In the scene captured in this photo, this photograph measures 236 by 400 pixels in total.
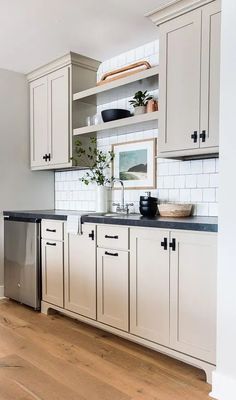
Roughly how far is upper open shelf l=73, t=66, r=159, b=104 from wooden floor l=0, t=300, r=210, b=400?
2160mm

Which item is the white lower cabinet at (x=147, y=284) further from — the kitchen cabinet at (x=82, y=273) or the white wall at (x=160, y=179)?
the white wall at (x=160, y=179)

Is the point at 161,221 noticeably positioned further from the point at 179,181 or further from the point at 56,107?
the point at 56,107

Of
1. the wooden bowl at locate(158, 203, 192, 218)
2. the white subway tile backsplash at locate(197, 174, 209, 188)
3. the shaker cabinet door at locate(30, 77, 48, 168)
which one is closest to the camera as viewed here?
the wooden bowl at locate(158, 203, 192, 218)

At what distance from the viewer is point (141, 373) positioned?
7.77ft

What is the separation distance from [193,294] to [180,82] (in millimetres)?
1541

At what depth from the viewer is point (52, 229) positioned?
3.51m

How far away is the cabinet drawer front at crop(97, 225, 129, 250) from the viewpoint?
2754mm

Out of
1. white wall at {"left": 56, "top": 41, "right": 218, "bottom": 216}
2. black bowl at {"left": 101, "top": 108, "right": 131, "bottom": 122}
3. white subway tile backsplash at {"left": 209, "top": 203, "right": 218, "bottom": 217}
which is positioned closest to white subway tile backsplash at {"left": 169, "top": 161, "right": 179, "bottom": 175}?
white wall at {"left": 56, "top": 41, "right": 218, "bottom": 216}

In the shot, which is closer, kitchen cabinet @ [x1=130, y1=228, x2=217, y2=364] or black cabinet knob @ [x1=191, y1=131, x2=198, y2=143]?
kitchen cabinet @ [x1=130, y1=228, x2=217, y2=364]

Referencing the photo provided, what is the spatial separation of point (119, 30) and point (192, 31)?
0.78 metres

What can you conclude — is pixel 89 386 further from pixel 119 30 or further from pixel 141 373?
pixel 119 30

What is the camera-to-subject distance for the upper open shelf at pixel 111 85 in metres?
3.02

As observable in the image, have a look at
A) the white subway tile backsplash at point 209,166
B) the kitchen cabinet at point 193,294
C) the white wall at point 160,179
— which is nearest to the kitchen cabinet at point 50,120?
the white wall at point 160,179

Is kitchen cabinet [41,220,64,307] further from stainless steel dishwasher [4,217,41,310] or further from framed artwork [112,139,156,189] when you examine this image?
framed artwork [112,139,156,189]
